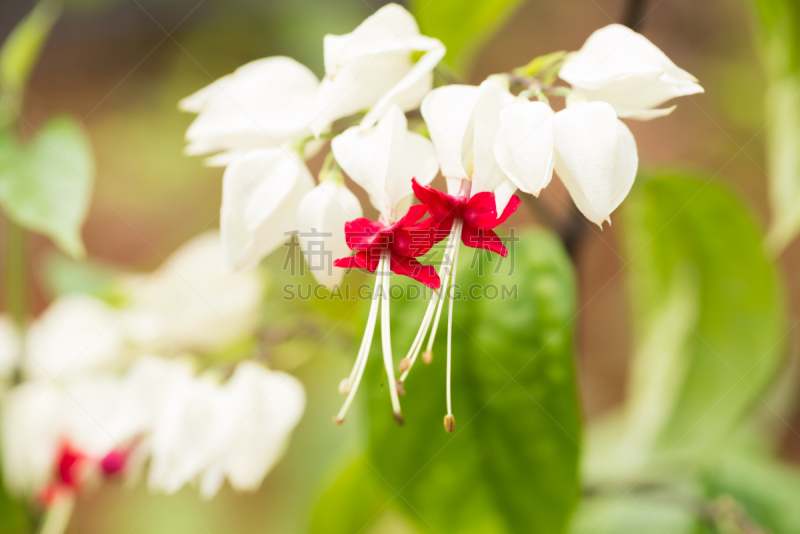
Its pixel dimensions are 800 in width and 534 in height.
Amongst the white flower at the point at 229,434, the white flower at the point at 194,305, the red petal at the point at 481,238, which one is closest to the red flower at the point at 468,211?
the red petal at the point at 481,238

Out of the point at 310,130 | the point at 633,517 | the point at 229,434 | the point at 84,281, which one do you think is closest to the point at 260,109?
the point at 310,130

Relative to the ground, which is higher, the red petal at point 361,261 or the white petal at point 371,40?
the white petal at point 371,40

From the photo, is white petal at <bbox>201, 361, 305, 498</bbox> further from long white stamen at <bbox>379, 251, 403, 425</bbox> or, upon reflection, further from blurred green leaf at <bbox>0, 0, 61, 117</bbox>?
blurred green leaf at <bbox>0, 0, 61, 117</bbox>

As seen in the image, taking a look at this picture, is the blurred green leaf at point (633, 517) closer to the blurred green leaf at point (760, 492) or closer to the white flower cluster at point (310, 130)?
the blurred green leaf at point (760, 492)

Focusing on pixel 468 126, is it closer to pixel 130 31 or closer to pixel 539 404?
pixel 539 404

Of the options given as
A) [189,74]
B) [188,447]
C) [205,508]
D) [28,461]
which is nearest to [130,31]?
[189,74]

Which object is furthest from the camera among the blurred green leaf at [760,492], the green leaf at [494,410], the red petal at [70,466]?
the blurred green leaf at [760,492]
